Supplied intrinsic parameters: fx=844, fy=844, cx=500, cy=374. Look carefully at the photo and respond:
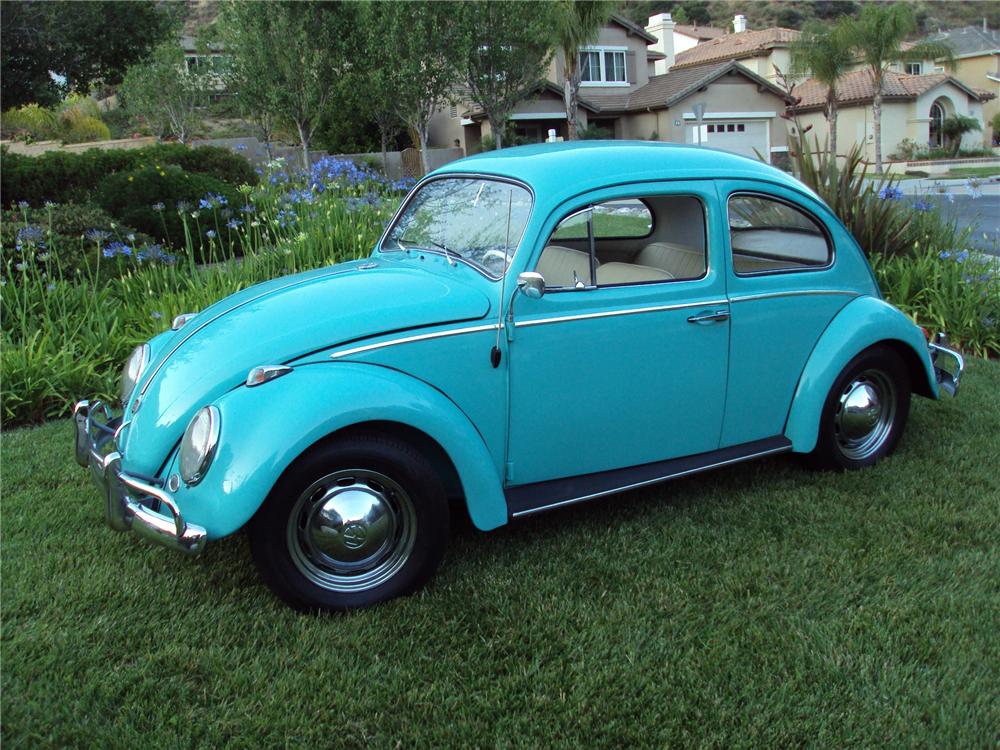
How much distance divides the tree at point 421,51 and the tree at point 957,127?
25.6 metres

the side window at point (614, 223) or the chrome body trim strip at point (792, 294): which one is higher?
the side window at point (614, 223)

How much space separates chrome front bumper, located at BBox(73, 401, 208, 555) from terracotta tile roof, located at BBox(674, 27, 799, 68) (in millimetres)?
41836

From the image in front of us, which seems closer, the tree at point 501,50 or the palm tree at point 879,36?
the tree at point 501,50

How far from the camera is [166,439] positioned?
125 inches

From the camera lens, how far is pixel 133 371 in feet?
12.7

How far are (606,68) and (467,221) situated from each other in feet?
120

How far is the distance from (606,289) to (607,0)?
92.3 ft

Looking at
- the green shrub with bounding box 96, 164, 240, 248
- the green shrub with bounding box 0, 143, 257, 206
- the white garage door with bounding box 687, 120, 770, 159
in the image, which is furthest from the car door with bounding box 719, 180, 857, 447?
the white garage door with bounding box 687, 120, 770, 159

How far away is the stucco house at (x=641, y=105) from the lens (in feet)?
113

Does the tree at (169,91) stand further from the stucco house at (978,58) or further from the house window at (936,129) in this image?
the stucco house at (978,58)

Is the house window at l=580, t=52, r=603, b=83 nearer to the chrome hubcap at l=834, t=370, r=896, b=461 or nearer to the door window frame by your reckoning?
the chrome hubcap at l=834, t=370, r=896, b=461

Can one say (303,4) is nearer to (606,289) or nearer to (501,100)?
(501,100)

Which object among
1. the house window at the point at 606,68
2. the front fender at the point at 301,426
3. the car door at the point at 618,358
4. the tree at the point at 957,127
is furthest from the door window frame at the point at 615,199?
the tree at the point at 957,127

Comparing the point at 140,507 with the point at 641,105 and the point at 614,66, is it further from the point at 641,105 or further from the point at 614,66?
the point at 614,66
